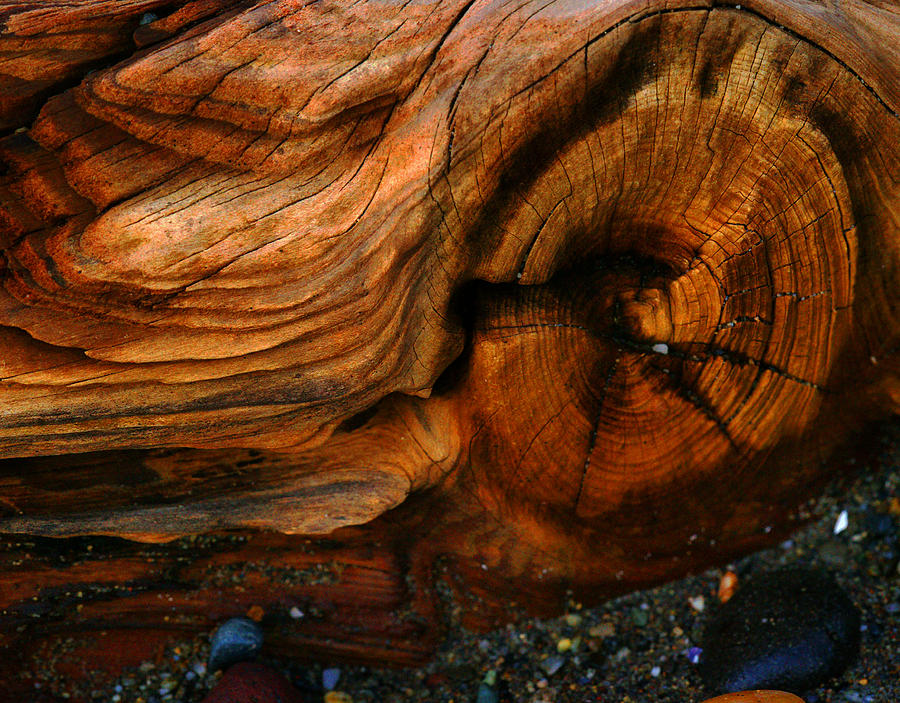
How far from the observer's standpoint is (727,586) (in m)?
2.92

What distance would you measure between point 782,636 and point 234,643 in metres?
2.09

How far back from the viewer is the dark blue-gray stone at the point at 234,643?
2822 millimetres

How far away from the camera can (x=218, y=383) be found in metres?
2.21

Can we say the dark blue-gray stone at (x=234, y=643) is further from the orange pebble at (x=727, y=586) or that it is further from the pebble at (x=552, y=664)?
the orange pebble at (x=727, y=586)

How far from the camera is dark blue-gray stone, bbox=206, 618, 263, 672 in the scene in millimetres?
2822

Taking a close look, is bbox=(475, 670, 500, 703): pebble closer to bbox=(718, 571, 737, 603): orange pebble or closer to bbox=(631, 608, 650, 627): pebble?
bbox=(631, 608, 650, 627): pebble

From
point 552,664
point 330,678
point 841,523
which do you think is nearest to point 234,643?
point 330,678

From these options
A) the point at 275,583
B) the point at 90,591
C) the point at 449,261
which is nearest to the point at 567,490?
the point at 449,261

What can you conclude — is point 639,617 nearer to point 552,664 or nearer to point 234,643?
point 552,664

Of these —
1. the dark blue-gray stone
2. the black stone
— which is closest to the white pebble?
the black stone

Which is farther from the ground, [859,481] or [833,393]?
[833,393]

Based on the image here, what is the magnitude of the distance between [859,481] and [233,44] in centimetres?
291

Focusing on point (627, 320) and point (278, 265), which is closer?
point (278, 265)

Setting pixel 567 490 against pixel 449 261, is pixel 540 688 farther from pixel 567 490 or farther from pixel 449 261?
pixel 449 261
